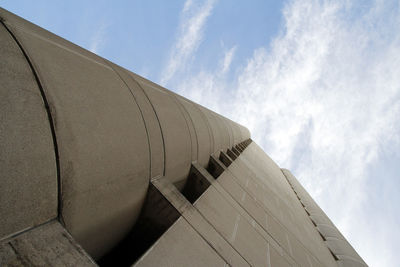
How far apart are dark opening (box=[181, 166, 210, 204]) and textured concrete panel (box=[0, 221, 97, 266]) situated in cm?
299

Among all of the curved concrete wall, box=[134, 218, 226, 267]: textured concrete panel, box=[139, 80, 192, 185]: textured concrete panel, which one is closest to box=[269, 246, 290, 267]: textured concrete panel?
box=[134, 218, 226, 267]: textured concrete panel

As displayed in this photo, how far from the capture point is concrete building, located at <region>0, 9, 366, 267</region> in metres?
1.24

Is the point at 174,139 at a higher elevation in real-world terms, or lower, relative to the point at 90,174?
higher

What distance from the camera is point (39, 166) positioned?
1.31m

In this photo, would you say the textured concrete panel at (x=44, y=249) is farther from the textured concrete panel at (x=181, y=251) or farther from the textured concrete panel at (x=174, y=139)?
the textured concrete panel at (x=174, y=139)

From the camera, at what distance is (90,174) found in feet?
5.57

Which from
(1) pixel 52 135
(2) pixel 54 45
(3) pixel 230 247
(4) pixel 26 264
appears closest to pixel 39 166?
(1) pixel 52 135

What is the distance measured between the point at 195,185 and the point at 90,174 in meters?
2.96

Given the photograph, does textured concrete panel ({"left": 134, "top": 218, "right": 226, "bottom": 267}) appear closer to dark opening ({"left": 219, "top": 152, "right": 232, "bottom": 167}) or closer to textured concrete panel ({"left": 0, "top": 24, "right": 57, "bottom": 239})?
textured concrete panel ({"left": 0, "top": 24, "right": 57, "bottom": 239})

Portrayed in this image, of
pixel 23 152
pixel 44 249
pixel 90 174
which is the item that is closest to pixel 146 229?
pixel 90 174

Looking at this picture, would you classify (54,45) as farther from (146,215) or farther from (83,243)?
(146,215)

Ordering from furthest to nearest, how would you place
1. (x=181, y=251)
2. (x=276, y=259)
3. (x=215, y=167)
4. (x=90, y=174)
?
(x=215, y=167)
(x=276, y=259)
(x=181, y=251)
(x=90, y=174)

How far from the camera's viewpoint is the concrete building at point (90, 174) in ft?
4.06

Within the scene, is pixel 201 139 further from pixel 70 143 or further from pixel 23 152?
pixel 23 152
